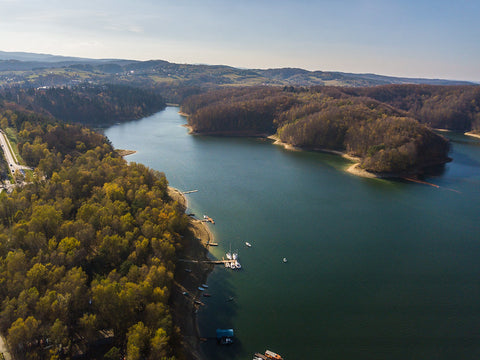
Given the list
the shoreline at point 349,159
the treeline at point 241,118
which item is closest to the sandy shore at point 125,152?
the treeline at point 241,118

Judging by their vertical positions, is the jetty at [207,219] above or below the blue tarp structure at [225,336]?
above

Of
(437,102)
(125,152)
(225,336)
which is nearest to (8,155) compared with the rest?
(125,152)

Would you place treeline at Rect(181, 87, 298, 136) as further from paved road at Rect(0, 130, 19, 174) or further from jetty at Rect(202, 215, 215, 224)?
jetty at Rect(202, 215, 215, 224)

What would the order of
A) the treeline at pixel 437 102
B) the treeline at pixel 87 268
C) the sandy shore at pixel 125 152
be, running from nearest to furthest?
the treeline at pixel 87 268
the sandy shore at pixel 125 152
the treeline at pixel 437 102

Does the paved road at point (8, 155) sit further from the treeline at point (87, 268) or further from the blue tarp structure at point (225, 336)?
the blue tarp structure at point (225, 336)

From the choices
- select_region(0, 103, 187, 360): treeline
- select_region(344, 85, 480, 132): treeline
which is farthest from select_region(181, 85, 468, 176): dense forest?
select_region(0, 103, 187, 360): treeline

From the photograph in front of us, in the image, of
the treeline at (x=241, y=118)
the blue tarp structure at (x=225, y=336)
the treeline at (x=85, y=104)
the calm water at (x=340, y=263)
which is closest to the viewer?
the blue tarp structure at (x=225, y=336)

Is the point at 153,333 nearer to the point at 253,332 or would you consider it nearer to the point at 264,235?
the point at 253,332

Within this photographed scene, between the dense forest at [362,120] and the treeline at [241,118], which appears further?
the treeline at [241,118]

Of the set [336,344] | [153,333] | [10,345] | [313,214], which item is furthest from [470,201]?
[10,345]
